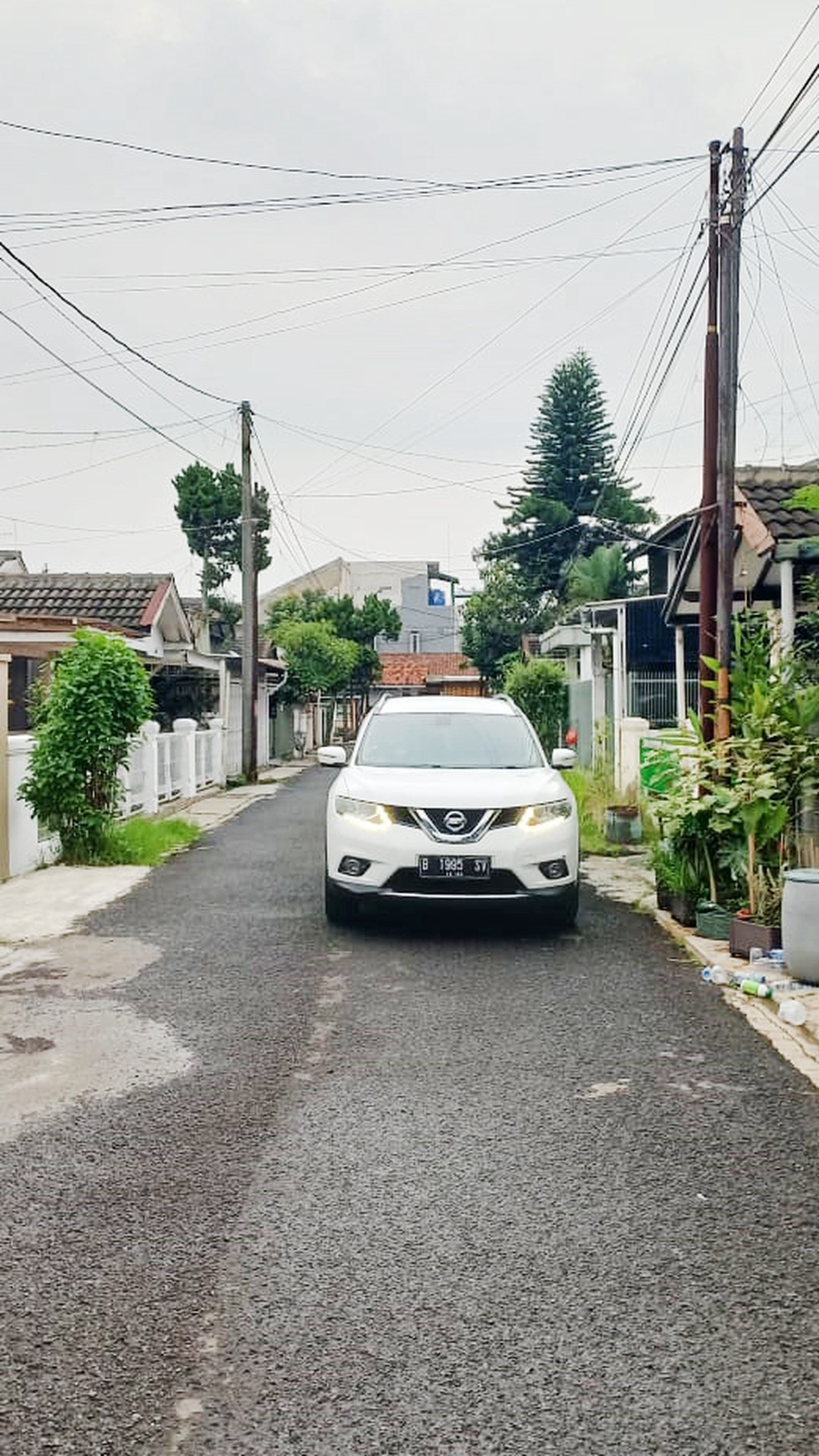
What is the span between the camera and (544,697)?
31.0 metres

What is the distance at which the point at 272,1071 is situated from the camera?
5836 mm

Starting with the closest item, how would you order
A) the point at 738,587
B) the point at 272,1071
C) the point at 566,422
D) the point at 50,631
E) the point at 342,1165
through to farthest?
the point at 342,1165
the point at 272,1071
the point at 738,587
the point at 50,631
the point at 566,422

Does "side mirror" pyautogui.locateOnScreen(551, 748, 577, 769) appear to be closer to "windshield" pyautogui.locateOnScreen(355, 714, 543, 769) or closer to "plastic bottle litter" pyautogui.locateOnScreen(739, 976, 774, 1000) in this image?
"windshield" pyautogui.locateOnScreen(355, 714, 543, 769)

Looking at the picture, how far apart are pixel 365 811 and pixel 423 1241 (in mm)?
5395

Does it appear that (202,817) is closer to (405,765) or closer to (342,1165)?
(405,765)

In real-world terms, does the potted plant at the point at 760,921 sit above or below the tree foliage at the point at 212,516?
below

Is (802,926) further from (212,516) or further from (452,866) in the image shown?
(212,516)

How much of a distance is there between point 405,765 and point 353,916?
1181 mm

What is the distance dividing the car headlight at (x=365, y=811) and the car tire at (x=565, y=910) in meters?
1.26

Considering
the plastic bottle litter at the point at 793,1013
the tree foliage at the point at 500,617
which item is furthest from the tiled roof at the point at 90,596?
the tree foliage at the point at 500,617

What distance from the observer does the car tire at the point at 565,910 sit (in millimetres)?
9312

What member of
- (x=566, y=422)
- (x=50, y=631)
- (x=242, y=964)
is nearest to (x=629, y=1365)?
(x=242, y=964)

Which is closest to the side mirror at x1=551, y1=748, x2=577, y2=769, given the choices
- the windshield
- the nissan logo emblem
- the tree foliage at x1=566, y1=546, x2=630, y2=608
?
the windshield

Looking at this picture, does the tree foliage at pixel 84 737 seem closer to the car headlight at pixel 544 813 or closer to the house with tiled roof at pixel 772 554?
the car headlight at pixel 544 813
